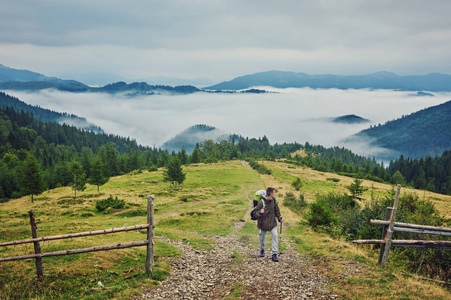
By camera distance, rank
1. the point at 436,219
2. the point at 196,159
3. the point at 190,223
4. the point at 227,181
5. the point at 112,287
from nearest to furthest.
A: the point at 112,287 → the point at 436,219 → the point at 190,223 → the point at 227,181 → the point at 196,159

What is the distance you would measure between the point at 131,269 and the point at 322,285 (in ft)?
27.8

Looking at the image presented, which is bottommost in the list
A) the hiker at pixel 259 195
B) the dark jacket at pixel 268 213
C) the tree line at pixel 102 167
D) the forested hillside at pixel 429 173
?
the forested hillside at pixel 429 173

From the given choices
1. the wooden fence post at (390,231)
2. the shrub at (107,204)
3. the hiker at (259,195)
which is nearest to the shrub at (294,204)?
the hiker at (259,195)

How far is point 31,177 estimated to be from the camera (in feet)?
159

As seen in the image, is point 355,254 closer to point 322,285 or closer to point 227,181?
point 322,285

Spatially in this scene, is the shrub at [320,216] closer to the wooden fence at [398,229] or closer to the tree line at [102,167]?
the wooden fence at [398,229]

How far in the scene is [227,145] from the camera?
7677 inches

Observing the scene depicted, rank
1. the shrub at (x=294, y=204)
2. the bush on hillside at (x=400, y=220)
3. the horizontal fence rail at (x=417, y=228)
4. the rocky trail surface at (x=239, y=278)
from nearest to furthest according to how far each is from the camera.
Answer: the rocky trail surface at (x=239, y=278)
the horizontal fence rail at (x=417, y=228)
the bush on hillside at (x=400, y=220)
the shrub at (x=294, y=204)

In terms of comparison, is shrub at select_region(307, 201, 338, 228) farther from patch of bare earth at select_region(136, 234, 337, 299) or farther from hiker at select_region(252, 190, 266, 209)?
hiker at select_region(252, 190, 266, 209)

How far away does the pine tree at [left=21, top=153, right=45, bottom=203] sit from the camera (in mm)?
48094

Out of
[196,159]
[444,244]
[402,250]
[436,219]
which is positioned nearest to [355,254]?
[402,250]

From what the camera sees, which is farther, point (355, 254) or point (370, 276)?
point (355, 254)

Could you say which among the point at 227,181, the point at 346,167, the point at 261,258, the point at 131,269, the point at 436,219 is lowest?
the point at 346,167

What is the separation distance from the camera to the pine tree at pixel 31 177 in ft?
158
